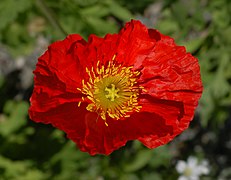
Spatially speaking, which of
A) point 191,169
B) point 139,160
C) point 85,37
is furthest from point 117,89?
point 191,169

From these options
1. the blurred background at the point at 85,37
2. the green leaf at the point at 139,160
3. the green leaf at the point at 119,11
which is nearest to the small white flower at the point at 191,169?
the blurred background at the point at 85,37

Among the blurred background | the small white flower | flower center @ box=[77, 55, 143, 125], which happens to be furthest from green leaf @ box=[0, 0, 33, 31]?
the small white flower

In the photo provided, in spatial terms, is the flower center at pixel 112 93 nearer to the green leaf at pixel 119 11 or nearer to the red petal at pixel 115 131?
the red petal at pixel 115 131

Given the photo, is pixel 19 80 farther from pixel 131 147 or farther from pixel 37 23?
pixel 131 147

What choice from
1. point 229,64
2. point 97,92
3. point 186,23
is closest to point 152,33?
point 97,92

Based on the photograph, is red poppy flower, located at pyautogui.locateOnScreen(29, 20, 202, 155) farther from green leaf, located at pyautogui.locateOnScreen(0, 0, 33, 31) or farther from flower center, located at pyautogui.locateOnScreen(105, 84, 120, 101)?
green leaf, located at pyautogui.locateOnScreen(0, 0, 33, 31)

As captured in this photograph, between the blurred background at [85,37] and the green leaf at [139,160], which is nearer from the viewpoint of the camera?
the blurred background at [85,37]
